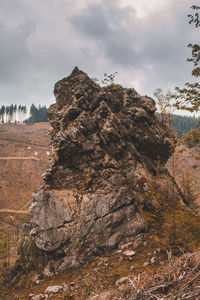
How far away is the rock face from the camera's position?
47.0 ft

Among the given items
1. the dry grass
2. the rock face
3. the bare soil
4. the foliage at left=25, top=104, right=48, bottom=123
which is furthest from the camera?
the foliage at left=25, top=104, right=48, bottom=123

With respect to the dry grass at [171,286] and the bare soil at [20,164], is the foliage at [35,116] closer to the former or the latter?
the bare soil at [20,164]

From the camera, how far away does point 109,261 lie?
12.4 meters

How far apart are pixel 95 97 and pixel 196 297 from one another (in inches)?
698

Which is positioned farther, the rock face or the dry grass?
the rock face

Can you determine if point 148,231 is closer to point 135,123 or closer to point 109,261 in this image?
point 109,261

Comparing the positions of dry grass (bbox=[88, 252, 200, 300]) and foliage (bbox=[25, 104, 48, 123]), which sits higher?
foliage (bbox=[25, 104, 48, 123])

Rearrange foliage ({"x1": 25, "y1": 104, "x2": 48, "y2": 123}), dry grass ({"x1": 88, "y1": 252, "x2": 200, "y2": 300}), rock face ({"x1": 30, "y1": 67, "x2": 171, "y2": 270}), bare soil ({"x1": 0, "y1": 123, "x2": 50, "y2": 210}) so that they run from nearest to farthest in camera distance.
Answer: dry grass ({"x1": 88, "y1": 252, "x2": 200, "y2": 300}) → rock face ({"x1": 30, "y1": 67, "x2": 171, "y2": 270}) → bare soil ({"x1": 0, "y1": 123, "x2": 50, "y2": 210}) → foliage ({"x1": 25, "y1": 104, "x2": 48, "y2": 123})

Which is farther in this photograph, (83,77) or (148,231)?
(83,77)

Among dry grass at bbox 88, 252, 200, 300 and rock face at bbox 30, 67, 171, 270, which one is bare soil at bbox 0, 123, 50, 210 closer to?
rock face at bbox 30, 67, 171, 270

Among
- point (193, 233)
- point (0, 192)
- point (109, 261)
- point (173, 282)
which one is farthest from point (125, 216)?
point (0, 192)

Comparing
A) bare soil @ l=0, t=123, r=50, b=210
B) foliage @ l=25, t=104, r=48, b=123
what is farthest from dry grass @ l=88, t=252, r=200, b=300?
foliage @ l=25, t=104, r=48, b=123

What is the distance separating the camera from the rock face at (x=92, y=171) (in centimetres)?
1434

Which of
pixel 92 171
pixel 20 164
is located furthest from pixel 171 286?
pixel 20 164
